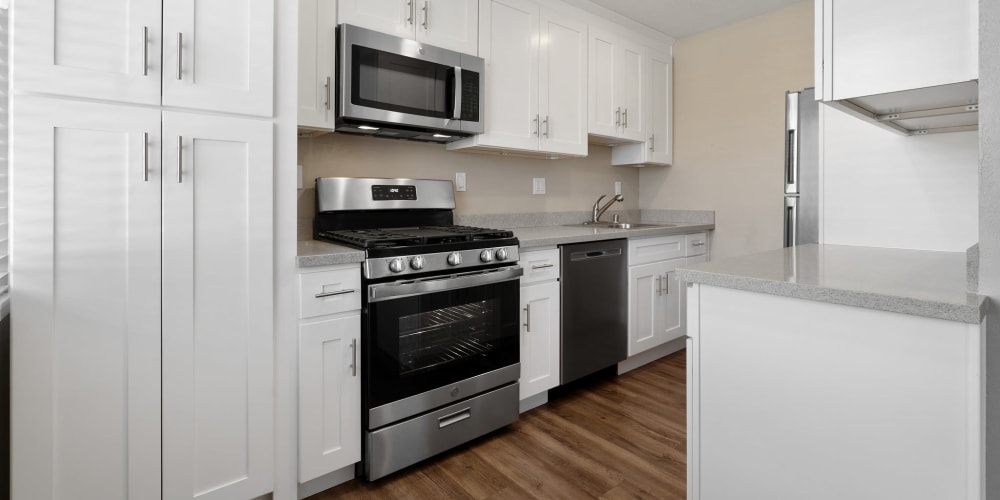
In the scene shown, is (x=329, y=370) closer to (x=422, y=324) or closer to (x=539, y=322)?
(x=422, y=324)

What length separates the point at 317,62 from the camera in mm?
2090

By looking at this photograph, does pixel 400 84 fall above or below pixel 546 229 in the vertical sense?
above

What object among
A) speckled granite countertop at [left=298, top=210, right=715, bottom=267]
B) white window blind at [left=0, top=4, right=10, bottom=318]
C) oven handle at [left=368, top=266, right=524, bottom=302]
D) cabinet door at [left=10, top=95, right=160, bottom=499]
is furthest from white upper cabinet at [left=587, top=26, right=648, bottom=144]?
white window blind at [left=0, top=4, right=10, bottom=318]

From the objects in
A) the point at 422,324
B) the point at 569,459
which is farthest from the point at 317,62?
the point at 569,459

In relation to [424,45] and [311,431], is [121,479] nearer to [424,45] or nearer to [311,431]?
[311,431]

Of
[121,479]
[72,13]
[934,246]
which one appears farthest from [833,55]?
[121,479]

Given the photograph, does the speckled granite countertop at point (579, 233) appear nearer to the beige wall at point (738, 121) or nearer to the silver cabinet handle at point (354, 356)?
the beige wall at point (738, 121)

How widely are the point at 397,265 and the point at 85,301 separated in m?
0.92

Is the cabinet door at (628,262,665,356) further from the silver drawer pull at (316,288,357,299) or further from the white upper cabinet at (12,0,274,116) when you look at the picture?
the white upper cabinet at (12,0,274,116)

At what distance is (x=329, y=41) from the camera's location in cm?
211

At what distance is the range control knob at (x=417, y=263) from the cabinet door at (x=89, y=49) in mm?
953

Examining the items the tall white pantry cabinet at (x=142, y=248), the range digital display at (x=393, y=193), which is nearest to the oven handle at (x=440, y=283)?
the tall white pantry cabinet at (x=142, y=248)

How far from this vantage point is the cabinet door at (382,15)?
2.16 m

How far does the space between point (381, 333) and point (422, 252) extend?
35cm
